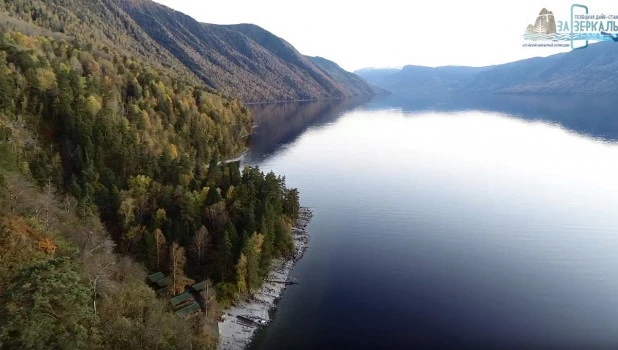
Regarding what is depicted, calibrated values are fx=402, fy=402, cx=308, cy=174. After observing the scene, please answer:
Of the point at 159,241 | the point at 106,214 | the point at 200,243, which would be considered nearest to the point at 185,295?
the point at 200,243

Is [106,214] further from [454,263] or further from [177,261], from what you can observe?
[454,263]

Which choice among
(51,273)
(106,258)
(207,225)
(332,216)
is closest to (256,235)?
(207,225)

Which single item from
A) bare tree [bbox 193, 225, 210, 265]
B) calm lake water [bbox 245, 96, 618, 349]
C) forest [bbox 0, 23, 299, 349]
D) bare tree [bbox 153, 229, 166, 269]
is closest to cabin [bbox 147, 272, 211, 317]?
forest [bbox 0, 23, 299, 349]

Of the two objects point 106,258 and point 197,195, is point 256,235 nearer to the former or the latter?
point 197,195

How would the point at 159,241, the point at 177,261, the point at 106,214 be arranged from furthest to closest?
the point at 106,214
the point at 159,241
the point at 177,261

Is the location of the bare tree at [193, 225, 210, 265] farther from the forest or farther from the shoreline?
the shoreline
